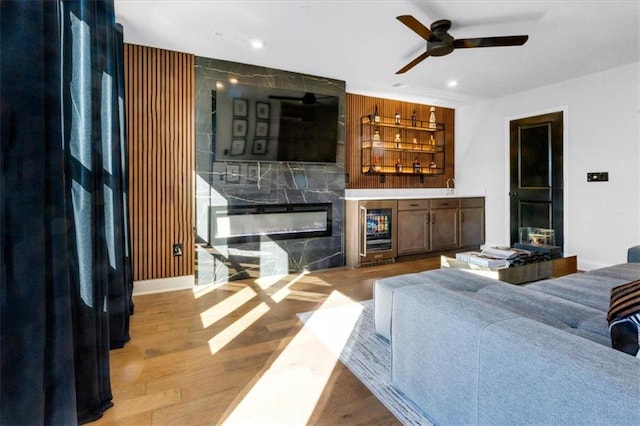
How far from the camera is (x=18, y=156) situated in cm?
101

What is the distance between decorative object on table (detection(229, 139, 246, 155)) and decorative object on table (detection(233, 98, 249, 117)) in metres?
0.29

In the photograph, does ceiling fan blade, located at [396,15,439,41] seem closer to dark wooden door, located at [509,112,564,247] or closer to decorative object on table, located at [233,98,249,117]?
decorative object on table, located at [233,98,249,117]

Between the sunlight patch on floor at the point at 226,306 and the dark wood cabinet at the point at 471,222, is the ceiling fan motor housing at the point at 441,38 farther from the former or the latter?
the dark wood cabinet at the point at 471,222

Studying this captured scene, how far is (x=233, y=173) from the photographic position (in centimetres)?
392

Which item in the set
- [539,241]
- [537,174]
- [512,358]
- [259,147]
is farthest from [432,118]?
[512,358]

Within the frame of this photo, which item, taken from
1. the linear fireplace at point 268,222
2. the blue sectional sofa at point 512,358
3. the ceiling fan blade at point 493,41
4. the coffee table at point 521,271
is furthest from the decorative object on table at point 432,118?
the blue sectional sofa at point 512,358

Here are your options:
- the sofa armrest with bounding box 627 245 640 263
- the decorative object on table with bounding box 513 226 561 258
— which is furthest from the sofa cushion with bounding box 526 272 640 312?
the decorative object on table with bounding box 513 226 561 258

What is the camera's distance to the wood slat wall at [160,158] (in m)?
3.41

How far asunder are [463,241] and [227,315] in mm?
4073

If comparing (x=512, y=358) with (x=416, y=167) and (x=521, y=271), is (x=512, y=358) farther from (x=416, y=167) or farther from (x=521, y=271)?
(x=416, y=167)

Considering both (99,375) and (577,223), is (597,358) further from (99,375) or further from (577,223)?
(577,223)

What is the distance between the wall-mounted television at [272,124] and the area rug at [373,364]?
2.06 metres

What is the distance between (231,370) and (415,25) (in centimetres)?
276

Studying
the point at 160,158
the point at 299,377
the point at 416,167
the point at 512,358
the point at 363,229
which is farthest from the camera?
the point at 416,167
